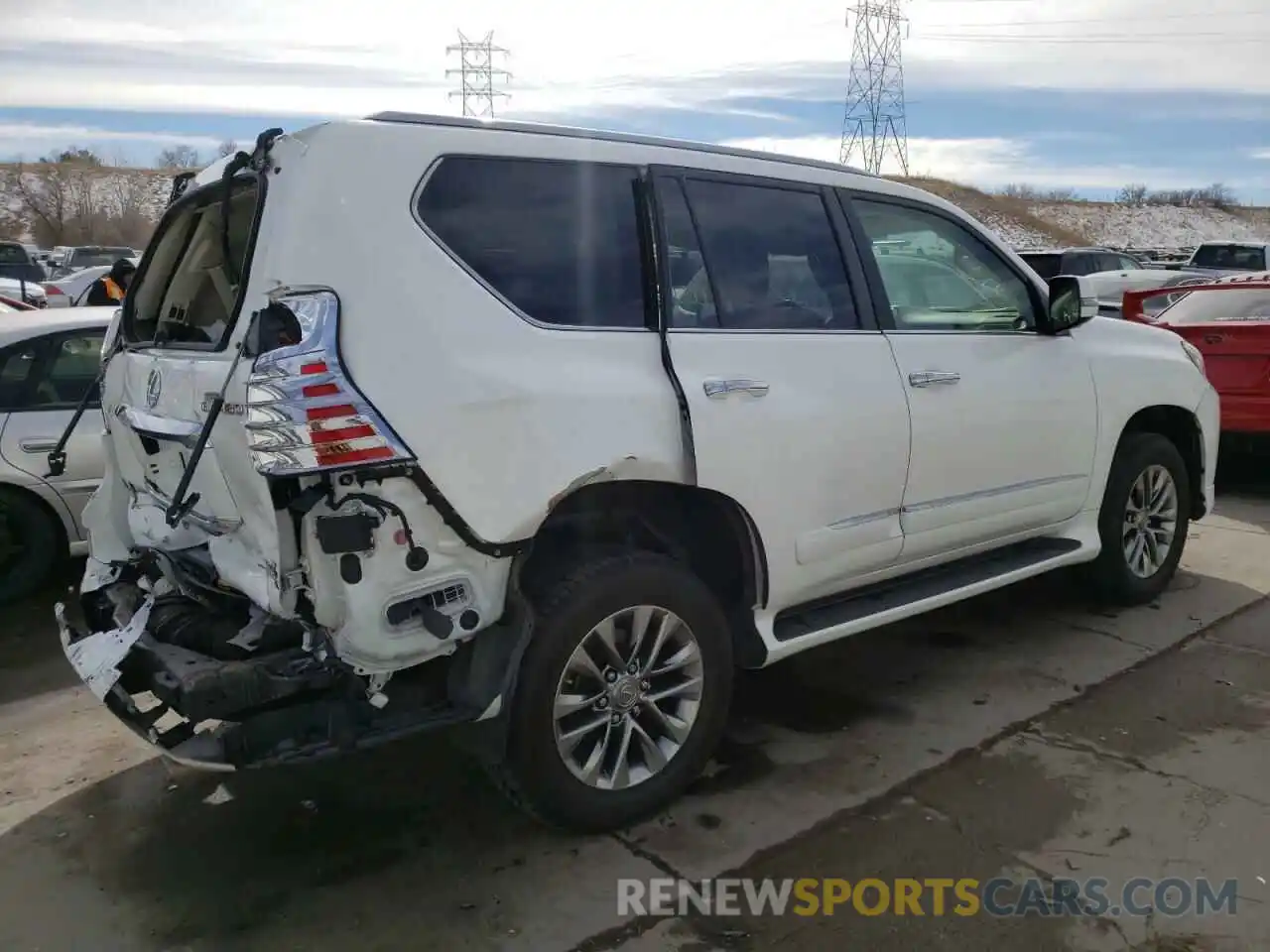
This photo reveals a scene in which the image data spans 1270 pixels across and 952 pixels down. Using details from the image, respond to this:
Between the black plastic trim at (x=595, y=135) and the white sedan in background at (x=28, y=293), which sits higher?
the black plastic trim at (x=595, y=135)

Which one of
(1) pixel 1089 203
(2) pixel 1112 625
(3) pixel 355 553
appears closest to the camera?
(3) pixel 355 553

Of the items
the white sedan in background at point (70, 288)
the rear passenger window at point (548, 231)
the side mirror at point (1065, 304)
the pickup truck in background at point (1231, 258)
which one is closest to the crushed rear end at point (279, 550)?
the rear passenger window at point (548, 231)

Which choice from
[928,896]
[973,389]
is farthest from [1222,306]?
[928,896]

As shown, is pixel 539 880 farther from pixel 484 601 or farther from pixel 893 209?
pixel 893 209

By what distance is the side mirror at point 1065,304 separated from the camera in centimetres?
452

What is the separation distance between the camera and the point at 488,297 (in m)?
2.92

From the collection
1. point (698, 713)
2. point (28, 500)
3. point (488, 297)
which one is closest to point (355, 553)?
point (488, 297)

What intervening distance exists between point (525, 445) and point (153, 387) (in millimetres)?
1221

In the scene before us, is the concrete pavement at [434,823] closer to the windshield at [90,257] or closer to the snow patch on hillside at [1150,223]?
the windshield at [90,257]

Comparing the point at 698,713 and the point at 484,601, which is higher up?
the point at 484,601

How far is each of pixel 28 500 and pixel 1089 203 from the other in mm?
81680

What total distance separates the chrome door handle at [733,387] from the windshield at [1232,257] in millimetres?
18222

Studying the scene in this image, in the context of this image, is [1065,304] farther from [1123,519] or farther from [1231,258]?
[1231,258]

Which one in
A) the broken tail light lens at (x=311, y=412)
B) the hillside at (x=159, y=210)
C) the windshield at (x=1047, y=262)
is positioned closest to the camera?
the broken tail light lens at (x=311, y=412)
